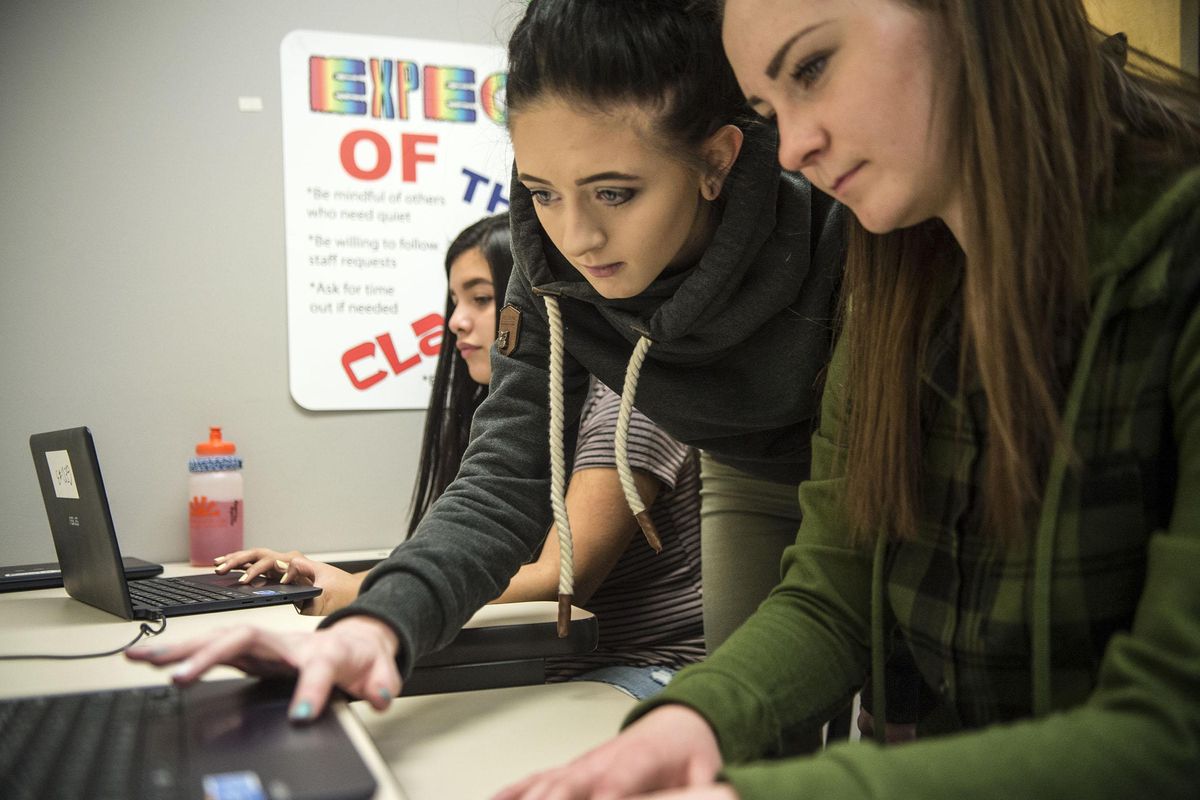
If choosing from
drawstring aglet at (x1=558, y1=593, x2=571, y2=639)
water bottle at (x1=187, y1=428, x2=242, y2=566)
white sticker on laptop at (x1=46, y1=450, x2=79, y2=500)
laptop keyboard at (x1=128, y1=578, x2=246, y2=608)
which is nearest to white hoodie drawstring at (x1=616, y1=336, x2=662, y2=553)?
drawstring aglet at (x1=558, y1=593, x2=571, y2=639)

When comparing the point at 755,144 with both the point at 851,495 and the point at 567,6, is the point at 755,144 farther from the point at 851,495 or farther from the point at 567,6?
the point at 851,495

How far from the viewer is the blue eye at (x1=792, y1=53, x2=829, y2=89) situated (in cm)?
71

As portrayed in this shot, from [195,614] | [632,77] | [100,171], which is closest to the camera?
[632,77]

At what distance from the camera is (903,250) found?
0.78 metres

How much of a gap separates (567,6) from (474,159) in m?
1.12

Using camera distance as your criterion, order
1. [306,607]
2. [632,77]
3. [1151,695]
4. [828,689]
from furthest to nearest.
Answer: [306,607], [632,77], [828,689], [1151,695]

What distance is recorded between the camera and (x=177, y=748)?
1.84 ft

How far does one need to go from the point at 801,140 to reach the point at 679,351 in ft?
1.15

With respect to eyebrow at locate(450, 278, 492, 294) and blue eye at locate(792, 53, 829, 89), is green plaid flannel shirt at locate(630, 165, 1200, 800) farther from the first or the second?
eyebrow at locate(450, 278, 492, 294)

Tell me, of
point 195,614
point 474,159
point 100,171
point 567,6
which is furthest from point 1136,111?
point 100,171

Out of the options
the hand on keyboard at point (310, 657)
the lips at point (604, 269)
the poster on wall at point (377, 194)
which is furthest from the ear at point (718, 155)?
the poster on wall at point (377, 194)

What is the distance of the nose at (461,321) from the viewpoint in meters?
1.77

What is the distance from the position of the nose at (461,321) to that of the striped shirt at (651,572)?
0.36m

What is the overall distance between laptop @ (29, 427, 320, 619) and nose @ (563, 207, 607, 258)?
547 millimetres
